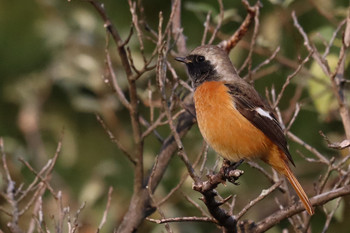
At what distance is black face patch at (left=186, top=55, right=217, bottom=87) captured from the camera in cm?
579

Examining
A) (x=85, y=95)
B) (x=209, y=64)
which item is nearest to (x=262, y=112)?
(x=209, y=64)

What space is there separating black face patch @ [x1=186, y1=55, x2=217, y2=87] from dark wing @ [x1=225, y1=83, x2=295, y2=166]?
0.26m

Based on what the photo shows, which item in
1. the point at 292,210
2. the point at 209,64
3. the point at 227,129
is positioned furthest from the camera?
the point at 209,64

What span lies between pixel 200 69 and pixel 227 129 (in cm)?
76

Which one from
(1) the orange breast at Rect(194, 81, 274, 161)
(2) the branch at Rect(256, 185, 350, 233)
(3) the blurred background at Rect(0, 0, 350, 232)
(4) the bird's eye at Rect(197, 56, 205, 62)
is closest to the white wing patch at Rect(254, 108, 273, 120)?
(1) the orange breast at Rect(194, 81, 274, 161)

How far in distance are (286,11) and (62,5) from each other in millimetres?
2589

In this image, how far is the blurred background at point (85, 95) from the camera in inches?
299

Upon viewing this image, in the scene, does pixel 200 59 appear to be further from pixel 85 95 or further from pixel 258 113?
pixel 85 95

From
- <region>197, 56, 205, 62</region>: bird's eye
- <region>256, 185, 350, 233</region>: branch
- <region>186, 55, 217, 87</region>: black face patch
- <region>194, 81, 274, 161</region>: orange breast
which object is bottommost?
<region>256, 185, 350, 233</region>: branch

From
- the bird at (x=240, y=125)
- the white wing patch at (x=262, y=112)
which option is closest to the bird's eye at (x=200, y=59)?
the bird at (x=240, y=125)

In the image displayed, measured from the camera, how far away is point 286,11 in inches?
323

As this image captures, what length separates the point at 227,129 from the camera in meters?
5.25

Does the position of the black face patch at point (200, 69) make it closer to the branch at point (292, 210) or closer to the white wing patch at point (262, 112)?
the white wing patch at point (262, 112)

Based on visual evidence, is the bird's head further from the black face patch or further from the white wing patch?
the white wing patch
